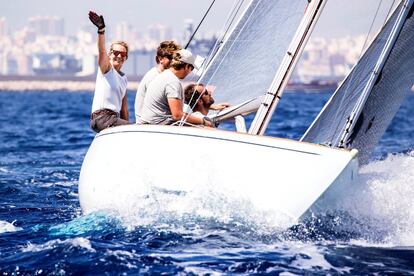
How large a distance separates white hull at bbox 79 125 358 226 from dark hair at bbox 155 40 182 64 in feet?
2.48

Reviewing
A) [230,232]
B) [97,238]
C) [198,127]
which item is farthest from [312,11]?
[97,238]

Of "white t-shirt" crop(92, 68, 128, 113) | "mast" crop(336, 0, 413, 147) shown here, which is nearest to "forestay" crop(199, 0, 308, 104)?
"white t-shirt" crop(92, 68, 128, 113)

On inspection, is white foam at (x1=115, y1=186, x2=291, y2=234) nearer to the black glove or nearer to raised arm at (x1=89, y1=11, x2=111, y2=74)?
raised arm at (x1=89, y1=11, x2=111, y2=74)

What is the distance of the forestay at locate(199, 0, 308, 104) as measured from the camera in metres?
8.59

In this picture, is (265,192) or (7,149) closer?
(265,192)

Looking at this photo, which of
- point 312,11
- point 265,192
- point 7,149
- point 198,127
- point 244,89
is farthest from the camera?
point 7,149

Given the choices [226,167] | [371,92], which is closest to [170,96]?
[226,167]

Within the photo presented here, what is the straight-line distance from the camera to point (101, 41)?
6855 mm

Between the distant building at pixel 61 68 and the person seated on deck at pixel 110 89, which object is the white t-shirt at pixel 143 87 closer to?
the person seated on deck at pixel 110 89

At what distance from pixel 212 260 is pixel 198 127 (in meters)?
1.20

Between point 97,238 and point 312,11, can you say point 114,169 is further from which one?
point 312,11

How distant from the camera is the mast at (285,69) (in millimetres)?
7016

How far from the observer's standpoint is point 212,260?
18.9 feet

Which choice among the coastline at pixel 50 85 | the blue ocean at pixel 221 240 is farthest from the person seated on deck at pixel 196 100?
the coastline at pixel 50 85
